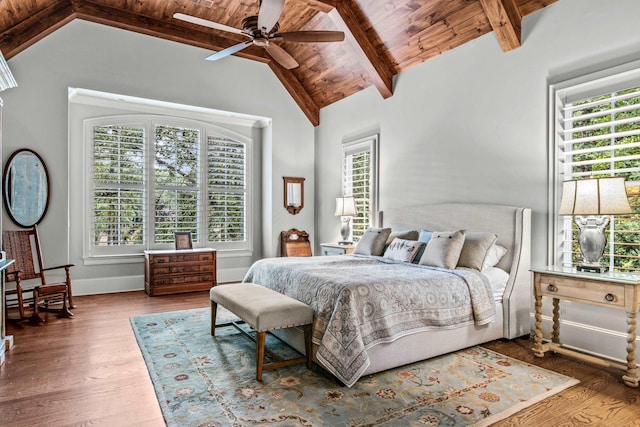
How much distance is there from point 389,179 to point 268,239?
2571mm

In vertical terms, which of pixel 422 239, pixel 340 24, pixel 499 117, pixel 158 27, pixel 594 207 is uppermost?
pixel 158 27

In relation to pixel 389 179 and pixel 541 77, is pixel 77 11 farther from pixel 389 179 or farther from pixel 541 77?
pixel 541 77

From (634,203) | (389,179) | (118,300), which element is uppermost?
(389,179)

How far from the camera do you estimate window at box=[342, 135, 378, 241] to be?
5812 millimetres

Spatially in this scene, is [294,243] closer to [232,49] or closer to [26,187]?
[232,49]

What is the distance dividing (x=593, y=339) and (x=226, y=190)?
5.52 meters

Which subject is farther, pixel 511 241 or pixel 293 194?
pixel 293 194

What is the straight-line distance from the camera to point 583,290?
9.34ft

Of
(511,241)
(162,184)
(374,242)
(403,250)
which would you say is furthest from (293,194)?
(511,241)

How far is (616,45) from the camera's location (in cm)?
318

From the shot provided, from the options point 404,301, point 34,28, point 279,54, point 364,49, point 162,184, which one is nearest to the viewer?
point 404,301

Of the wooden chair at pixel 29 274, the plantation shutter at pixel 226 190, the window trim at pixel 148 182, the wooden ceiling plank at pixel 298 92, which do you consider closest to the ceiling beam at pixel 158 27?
the wooden ceiling plank at pixel 298 92

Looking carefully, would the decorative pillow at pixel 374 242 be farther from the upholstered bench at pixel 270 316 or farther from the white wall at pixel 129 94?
the white wall at pixel 129 94

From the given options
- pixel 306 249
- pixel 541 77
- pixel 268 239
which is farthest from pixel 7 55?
pixel 541 77
